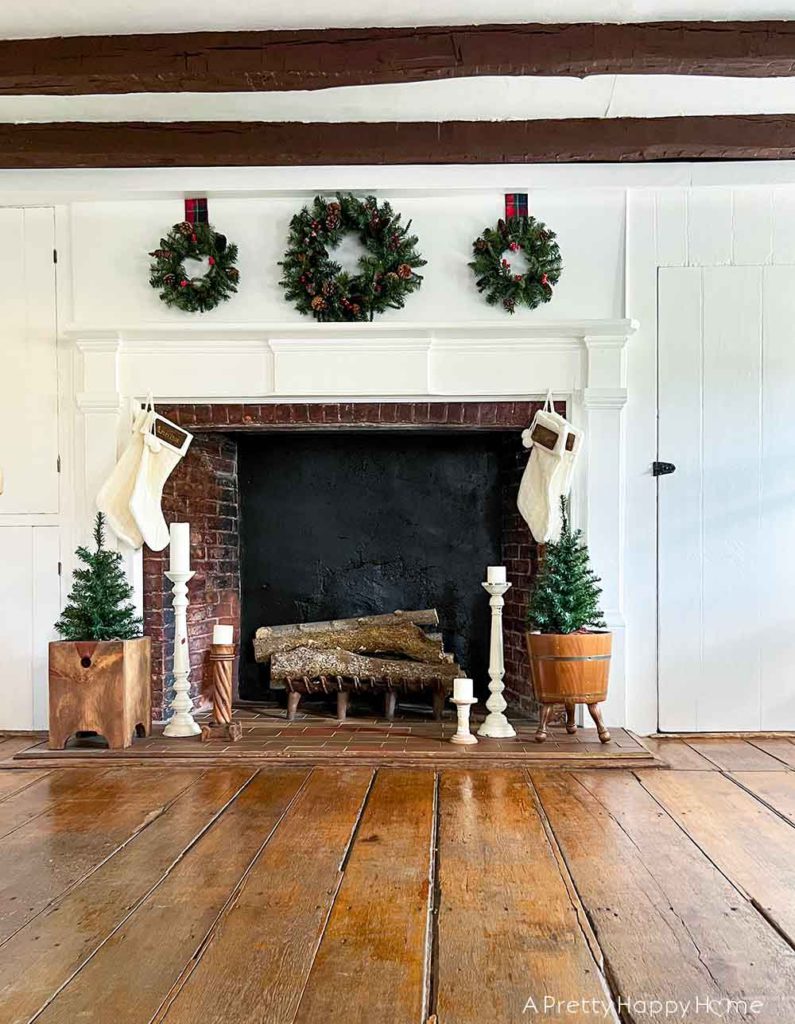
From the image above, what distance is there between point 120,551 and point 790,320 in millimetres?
3208

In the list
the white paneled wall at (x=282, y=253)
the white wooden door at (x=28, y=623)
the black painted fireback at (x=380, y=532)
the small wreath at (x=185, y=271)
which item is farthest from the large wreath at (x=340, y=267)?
the white wooden door at (x=28, y=623)

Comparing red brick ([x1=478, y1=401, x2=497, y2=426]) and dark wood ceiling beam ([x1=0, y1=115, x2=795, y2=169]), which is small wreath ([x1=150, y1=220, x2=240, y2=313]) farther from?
red brick ([x1=478, y1=401, x2=497, y2=426])

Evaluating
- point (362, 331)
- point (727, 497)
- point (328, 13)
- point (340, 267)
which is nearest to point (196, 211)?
point (340, 267)

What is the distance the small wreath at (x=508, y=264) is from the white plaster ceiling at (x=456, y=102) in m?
0.49

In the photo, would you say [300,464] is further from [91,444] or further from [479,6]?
[479,6]

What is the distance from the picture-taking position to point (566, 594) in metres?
3.86

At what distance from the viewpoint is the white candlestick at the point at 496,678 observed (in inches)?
155

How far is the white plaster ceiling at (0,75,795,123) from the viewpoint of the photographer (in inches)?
140

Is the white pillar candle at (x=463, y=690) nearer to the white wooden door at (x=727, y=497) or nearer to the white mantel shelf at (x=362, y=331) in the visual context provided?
the white wooden door at (x=727, y=497)

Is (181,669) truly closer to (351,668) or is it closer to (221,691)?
(221,691)

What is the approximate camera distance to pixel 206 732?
12.8 ft

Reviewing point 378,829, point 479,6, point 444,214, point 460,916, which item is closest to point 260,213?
point 444,214

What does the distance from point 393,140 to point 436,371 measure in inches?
38.9

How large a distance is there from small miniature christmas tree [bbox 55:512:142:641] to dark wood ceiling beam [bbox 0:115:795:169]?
165cm
